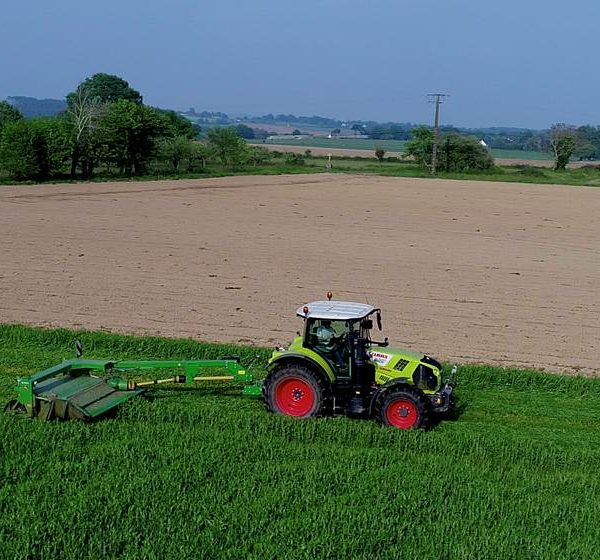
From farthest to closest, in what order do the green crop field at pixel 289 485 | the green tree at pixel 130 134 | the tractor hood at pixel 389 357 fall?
1. the green tree at pixel 130 134
2. the tractor hood at pixel 389 357
3. the green crop field at pixel 289 485

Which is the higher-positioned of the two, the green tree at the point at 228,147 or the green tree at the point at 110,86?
the green tree at the point at 110,86

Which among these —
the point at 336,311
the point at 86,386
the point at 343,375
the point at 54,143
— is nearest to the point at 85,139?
the point at 54,143

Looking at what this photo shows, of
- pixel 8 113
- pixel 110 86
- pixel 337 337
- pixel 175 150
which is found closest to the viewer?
pixel 337 337

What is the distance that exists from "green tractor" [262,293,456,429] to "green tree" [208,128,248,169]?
5940 cm

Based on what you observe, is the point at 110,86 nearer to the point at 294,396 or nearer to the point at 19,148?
the point at 19,148

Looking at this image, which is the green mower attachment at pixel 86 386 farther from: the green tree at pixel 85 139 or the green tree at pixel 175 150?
the green tree at pixel 175 150

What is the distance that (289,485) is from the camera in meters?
8.54

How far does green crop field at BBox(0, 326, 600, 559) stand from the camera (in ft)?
24.2

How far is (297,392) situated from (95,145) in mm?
44884

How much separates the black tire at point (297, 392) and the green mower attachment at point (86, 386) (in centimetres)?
49

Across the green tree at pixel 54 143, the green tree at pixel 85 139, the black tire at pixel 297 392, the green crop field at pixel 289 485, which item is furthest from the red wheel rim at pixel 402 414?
the green tree at pixel 85 139

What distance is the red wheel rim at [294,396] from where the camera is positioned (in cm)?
1048

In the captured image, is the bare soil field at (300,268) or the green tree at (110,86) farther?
the green tree at (110,86)

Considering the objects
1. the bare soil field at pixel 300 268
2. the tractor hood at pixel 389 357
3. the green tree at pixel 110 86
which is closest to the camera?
the tractor hood at pixel 389 357
